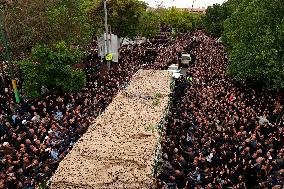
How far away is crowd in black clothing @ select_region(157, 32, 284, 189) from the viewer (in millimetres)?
10547

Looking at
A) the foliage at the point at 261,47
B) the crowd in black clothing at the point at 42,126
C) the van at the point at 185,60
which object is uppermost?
the foliage at the point at 261,47

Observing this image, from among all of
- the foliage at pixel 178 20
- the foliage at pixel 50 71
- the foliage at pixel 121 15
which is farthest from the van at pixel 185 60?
the foliage at pixel 178 20

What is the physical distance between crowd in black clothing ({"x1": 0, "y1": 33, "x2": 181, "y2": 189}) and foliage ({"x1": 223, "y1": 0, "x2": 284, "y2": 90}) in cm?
712

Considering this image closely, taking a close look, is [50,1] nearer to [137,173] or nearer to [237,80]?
[237,80]

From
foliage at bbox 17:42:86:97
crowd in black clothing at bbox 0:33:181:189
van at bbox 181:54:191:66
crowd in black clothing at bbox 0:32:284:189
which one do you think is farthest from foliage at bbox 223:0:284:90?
foliage at bbox 17:42:86:97

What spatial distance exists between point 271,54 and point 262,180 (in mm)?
9700

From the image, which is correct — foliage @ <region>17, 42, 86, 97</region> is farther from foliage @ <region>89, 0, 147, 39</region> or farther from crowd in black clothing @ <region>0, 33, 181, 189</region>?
foliage @ <region>89, 0, 147, 39</region>

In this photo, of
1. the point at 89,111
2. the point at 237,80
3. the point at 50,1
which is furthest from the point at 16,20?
the point at 237,80

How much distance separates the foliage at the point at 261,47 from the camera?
1852 centimetres

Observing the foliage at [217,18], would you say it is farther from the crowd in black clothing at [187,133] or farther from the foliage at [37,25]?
the foliage at [37,25]

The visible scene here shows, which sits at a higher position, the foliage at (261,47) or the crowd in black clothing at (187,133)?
the foliage at (261,47)

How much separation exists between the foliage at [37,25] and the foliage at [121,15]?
590 centimetres

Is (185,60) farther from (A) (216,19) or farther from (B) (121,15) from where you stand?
(A) (216,19)

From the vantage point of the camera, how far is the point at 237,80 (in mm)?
21281
